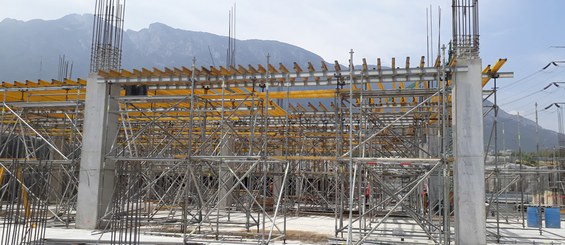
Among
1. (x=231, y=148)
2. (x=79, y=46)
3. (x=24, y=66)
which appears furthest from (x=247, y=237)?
(x=79, y=46)

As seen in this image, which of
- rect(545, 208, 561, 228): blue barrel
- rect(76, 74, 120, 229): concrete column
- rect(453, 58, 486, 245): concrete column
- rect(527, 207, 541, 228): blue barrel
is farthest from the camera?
rect(545, 208, 561, 228): blue barrel

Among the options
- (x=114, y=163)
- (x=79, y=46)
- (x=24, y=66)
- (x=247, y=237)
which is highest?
(x=79, y=46)

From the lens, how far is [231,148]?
25.2 meters

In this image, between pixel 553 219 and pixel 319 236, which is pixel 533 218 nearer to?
pixel 553 219

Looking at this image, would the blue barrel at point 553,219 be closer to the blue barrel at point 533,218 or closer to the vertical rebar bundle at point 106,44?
the blue barrel at point 533,218

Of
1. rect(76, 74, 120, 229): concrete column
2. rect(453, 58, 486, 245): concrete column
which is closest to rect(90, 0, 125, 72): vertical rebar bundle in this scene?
rect(76, 74, 120, 229): concrete column

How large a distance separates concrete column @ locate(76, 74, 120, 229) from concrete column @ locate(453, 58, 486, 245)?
11.0 meters

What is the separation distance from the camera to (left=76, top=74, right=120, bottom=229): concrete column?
15539mm

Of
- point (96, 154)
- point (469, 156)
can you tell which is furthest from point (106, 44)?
point (469, 156)

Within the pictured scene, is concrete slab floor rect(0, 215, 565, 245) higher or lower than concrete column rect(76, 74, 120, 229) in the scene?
lower

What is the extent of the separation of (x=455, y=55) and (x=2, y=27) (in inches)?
8258

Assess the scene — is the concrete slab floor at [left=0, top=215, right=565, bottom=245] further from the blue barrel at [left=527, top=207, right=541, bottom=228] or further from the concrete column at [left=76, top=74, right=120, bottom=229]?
the concrete column at [left=76, top=74, right=120, bottom=229]

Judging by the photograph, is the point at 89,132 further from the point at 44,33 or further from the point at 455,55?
the point at 44,33

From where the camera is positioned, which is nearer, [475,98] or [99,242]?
[99,242]
